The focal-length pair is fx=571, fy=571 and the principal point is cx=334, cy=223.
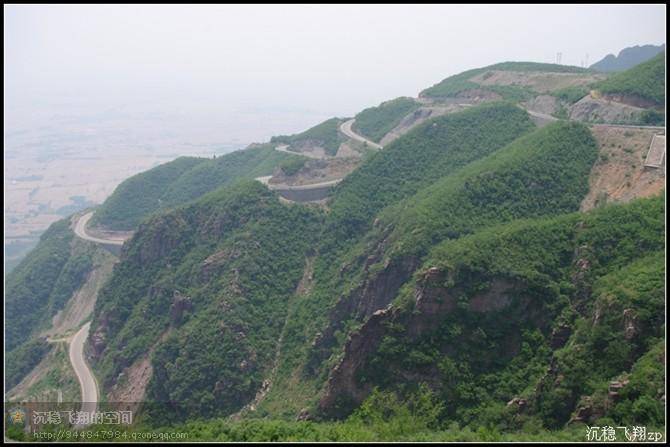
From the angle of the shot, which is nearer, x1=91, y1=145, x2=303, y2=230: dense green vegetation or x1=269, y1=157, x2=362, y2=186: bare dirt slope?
x1=269, y1=157, x2=362, y2=186: bare dirt slope

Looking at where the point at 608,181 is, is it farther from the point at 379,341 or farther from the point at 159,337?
the point at 159,337

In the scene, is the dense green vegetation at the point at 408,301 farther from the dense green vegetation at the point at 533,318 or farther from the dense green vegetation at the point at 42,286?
the dense green vegetation at the point at 42,286

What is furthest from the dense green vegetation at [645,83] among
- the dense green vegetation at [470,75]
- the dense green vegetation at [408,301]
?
the dense green vegetation at [470,75]

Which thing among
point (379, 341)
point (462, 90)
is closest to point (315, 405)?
point (379, 341)

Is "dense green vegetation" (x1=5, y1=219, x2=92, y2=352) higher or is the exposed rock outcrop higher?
the exposed rock outcrop

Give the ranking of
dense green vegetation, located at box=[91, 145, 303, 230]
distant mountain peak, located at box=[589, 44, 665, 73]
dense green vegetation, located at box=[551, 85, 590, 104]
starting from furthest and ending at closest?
distant mountain peak, located at box=[589, 44, 665, 73], dense green vegetation, located at box=[91, 145, 303, 230], dense green vegetation, located at box=[551, 85, 590, 104]

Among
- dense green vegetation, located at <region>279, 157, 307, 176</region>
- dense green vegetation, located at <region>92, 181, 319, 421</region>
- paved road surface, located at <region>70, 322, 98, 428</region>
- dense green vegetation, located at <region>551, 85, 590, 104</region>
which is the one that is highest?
dense green vegetation, located at <region>551, 85, 590, 104</region>

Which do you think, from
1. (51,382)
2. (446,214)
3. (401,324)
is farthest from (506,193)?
(51,382)

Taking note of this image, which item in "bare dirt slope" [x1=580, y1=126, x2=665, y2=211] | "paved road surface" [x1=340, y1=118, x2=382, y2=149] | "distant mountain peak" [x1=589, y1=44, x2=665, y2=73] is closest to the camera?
"bare dirt slope" [x1=580, y1=126, x2=665, y2=211]

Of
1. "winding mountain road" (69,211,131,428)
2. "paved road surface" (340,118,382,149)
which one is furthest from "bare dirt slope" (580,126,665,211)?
"winding mountain road" (69,211,131,428)

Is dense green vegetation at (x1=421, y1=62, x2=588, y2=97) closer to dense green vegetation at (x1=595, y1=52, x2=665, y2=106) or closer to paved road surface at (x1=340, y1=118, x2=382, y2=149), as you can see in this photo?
paved road surface at (x1=340, y1=118, x2=382, y2=149)
